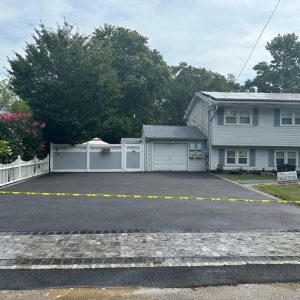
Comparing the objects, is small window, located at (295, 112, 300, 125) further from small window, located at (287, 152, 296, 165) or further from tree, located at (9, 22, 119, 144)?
tree, located at (9, 22, 119, 144)

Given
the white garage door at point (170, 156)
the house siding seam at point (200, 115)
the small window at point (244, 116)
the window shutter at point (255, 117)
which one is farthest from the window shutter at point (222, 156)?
the window shutter at point (255, 117)

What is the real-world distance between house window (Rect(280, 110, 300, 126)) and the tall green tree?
56.6 feet

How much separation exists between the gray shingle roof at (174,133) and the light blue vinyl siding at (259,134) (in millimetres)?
1792

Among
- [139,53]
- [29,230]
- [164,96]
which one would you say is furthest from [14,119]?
[164,96]

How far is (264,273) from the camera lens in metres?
5.00

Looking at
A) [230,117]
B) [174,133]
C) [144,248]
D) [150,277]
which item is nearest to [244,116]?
[230,117]

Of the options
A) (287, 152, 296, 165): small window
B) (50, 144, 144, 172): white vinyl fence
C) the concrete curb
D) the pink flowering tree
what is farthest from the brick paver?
(287, 152, 296, 165): small window

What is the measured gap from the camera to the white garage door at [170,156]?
1029 inches

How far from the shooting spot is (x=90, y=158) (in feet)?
83.8

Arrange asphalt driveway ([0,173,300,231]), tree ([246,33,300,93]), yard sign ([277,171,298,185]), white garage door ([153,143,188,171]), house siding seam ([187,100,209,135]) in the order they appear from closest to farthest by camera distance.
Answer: asphalt driveway ([0,173,300,231]) → yard sign ([277,171,298,185]) → white garage door ([153,143,188,171]) → house siding seam ([187,100,209,135]) → tree ([246,33,300,93])

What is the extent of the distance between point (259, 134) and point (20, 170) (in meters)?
15.6

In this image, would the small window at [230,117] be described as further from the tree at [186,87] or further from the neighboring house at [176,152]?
the tree at [186,87]

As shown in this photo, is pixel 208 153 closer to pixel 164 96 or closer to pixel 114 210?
pixel 114 210

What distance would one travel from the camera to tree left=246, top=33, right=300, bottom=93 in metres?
54.0
